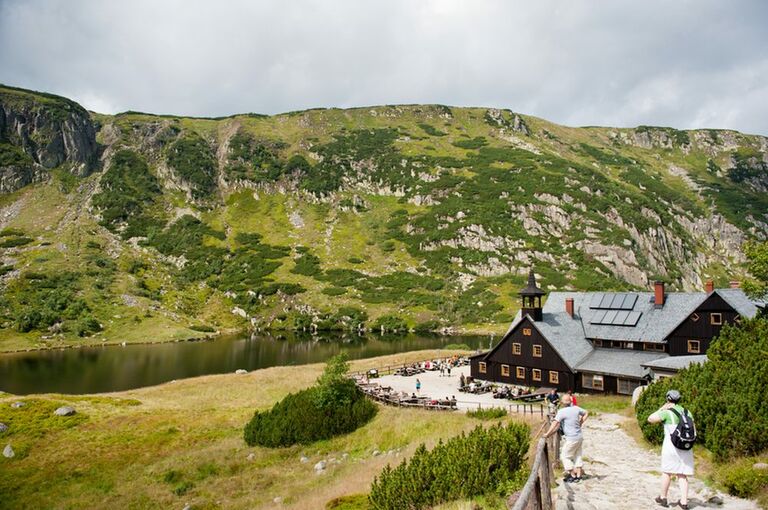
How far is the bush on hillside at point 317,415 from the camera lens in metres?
37.5

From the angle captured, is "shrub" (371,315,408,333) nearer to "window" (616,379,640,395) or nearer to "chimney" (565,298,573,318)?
"chimney" (565,298,573,318)

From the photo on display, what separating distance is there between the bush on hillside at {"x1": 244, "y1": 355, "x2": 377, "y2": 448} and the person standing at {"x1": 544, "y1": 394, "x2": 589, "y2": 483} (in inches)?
1042

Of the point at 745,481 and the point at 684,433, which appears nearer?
the point at 684,433

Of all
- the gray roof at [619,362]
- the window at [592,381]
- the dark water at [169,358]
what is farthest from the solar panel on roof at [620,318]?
the dark water at [169,358]

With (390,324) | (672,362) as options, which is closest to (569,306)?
(672,362)

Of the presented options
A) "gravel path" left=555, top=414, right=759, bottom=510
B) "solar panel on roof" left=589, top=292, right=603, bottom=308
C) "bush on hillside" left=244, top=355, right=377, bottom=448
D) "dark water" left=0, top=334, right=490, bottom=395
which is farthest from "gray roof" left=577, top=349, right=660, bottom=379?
"dark water" left=0, top=334, right=490, bottom=395

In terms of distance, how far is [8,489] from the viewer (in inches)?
1241

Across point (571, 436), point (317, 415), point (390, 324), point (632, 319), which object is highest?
point (632, 319)

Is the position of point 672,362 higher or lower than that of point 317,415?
higher

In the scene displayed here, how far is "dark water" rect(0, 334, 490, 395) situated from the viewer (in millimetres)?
77188

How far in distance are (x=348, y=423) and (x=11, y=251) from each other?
169034 mm

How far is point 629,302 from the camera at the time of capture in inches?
2072

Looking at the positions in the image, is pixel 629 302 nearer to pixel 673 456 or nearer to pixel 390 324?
pixel 673 456

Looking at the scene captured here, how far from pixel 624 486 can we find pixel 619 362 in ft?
118
